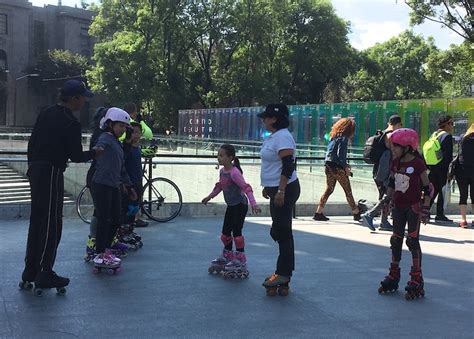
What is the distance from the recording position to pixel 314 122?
79.0 ft

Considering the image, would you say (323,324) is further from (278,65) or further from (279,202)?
(278,65)

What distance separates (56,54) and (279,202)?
2402 inches

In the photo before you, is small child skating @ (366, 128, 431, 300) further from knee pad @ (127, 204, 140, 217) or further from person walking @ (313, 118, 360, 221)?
person walking @ (313, 118, 360, 221)

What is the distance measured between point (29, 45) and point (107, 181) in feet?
211

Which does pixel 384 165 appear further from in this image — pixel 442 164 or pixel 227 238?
pixel 227 238

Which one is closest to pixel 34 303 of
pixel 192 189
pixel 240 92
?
pixel 192 189

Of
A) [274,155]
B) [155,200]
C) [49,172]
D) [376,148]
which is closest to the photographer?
[49,172]

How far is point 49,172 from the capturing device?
16.4ft

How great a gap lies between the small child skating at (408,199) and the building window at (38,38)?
6505 centimetres

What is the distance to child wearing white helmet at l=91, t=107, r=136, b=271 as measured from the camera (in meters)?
5.72

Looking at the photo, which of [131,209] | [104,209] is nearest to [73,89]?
[104,209]

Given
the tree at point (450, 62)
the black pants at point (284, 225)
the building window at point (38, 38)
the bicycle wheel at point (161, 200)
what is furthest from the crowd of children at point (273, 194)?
the building window at point (38, 38)

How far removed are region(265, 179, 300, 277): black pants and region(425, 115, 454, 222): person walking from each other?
15.9 ft

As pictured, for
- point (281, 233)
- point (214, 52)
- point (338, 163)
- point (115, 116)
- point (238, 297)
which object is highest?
point (214, 52)
